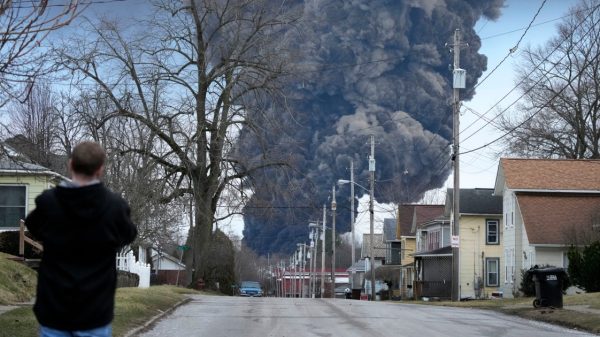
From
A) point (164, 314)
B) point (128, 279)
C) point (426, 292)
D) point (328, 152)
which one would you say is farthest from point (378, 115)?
point (164, 314)

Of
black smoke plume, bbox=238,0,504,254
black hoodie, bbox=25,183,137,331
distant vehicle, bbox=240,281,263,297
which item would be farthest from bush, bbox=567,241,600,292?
black smoke plume, bbox=238,0,504,254

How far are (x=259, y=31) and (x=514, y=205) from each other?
676 inches

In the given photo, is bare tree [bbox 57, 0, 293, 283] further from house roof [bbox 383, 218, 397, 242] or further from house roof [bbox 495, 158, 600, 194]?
house roof [bbox 383, 218, 397, 242]

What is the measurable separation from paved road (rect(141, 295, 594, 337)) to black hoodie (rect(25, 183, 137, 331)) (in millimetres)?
10473

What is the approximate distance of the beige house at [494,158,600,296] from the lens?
4509cm

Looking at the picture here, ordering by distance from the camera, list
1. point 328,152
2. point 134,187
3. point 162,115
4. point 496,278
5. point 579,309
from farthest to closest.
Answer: point 328,152 → point 496,278 → point 162,115 → point 134,187 → point 579,309

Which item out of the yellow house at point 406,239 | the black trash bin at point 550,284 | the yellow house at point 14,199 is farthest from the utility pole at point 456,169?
the yellow house at point 406,239

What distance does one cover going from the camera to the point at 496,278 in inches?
2243

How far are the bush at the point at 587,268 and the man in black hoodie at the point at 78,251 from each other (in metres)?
30.6

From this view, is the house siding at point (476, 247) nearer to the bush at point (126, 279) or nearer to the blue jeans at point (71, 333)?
the bush at point (126, 279)

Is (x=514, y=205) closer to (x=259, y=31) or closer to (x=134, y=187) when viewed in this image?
(x=259, y=31)

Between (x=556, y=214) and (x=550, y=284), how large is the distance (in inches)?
859

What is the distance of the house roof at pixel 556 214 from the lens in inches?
1769

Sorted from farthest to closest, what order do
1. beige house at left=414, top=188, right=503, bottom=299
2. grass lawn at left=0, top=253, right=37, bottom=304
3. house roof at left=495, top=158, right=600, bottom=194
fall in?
beige house at left=414, top=188, right=503, bottom=299 → house roof at left=495, top=158, right=600, bottom=194 → grass lawn at left=0, top=253, right=37, bottom=304
